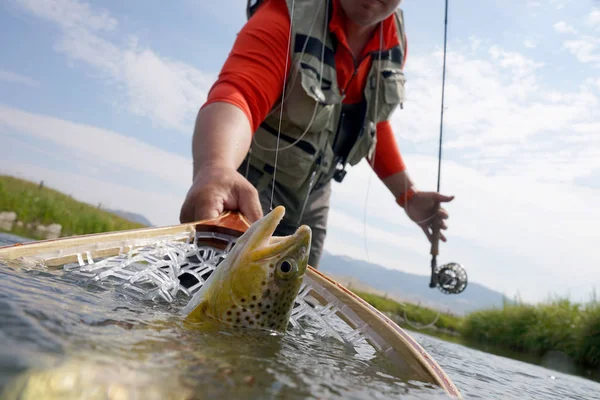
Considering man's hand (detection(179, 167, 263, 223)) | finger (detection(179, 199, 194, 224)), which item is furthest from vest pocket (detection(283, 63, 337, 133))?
finger (detection(179, 199, 194, 224))

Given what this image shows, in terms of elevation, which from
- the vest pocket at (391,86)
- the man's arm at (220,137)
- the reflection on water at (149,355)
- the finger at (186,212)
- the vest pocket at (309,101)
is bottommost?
the reflection on water at (149,355)

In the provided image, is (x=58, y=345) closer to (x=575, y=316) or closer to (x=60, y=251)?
(x=60, y=251)

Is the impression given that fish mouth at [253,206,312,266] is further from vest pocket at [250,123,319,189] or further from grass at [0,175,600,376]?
grass at [0,175,600,376]

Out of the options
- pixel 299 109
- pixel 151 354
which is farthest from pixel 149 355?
pixel 299 109

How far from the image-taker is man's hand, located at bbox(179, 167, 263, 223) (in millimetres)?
2555

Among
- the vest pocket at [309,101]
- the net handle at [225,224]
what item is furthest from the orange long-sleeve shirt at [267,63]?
the net handle at [225,224]

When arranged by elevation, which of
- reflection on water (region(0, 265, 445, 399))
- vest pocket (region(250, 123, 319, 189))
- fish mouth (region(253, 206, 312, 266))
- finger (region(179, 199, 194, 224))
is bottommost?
reflection on water (region(0, 265, 445, 399))

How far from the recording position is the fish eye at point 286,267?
5.76 ft

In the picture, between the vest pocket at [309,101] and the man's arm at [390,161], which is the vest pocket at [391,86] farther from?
the man's arm at [390,161]

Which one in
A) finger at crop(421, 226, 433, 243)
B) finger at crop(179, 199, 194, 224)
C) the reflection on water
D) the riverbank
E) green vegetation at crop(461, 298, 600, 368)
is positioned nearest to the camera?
the reflection on water

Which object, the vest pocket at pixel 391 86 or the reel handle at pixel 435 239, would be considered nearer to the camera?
the vest pocket at pixel 391 86

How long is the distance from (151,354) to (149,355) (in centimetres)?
1

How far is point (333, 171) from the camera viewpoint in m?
4.81

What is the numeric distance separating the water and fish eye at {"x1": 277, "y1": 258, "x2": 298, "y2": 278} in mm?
240
